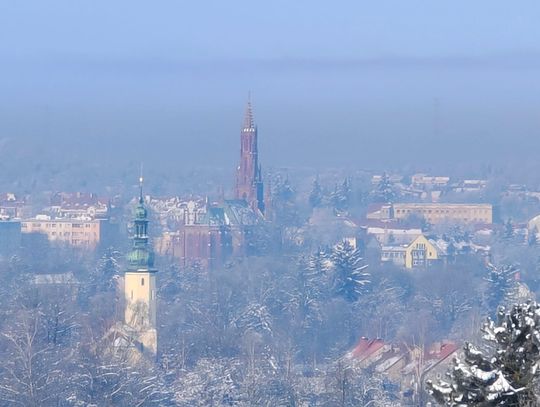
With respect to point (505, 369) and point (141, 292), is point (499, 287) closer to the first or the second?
point (141, 292)

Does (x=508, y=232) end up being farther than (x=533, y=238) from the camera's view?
Yes

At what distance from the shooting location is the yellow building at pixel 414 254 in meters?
110

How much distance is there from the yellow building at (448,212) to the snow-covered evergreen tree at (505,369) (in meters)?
131

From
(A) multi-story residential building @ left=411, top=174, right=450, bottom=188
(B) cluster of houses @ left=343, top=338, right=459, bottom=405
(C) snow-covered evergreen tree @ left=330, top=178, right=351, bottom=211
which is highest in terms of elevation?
(A) multi-story residential building @ left=411, top=174, right=450, bottom=188

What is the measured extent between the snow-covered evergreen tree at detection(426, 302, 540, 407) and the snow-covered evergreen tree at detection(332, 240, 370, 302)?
65.9m

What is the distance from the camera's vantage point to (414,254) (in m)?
112

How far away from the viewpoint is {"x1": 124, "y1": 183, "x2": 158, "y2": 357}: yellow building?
56.3 m

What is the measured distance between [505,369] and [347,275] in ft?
224

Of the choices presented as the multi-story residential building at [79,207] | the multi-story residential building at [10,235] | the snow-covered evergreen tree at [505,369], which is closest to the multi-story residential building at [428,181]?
the multi-story residential building at [79,207]

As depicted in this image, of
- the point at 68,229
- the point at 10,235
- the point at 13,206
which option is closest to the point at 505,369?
the point at 10,235

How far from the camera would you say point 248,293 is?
264 ft

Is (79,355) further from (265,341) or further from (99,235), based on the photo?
(99,235)

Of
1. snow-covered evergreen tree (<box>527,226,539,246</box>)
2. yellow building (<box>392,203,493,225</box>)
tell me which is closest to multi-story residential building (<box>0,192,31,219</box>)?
yellow building (<box>392,203,493,225</box>)

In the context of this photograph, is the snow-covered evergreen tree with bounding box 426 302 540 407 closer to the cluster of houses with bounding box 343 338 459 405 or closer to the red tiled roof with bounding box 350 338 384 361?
the cluster of houses with bounding box 343 338 459 405
